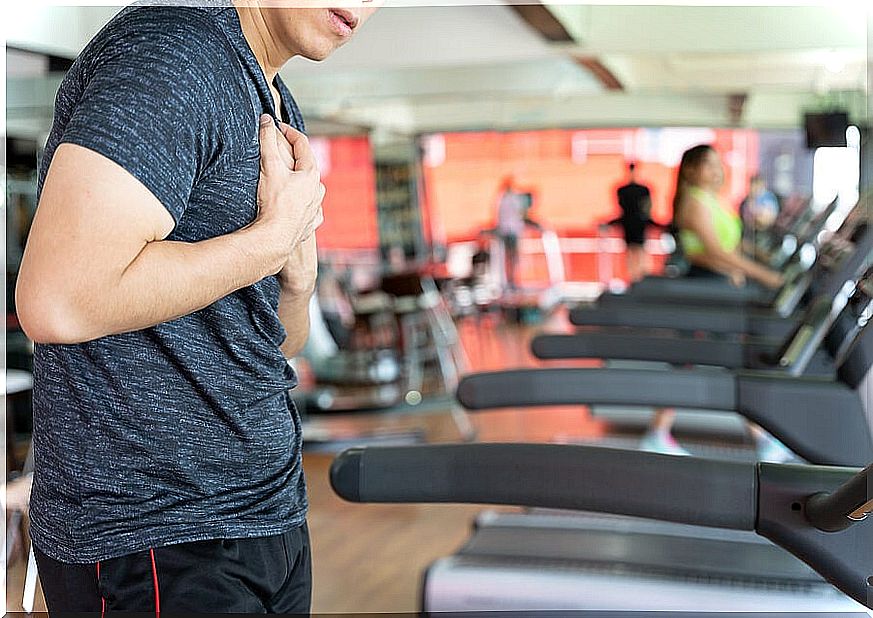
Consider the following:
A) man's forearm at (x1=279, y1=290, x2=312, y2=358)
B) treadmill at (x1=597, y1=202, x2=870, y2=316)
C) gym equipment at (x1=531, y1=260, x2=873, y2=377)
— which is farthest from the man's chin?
treadmill at (x1=597, y1=202, x2=870, y2=316)

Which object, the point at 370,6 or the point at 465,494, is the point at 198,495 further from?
the point at 370,6

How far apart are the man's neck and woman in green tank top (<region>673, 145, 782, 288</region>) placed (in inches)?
138

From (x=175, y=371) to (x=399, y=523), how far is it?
2643 millimetres

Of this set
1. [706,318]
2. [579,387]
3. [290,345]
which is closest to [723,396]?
[579,387]

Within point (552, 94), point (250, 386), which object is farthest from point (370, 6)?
point (552, 94)

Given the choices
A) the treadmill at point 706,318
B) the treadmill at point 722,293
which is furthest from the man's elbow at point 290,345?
the treadmill at point 722,293

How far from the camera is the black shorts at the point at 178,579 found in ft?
3.36

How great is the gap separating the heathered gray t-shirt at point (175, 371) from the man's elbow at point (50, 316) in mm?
115

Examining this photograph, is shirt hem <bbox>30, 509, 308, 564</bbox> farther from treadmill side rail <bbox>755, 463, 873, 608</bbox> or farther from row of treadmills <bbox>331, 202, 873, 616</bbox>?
treadmill side rail <bbox>755, 463, 873, 608</bbox>

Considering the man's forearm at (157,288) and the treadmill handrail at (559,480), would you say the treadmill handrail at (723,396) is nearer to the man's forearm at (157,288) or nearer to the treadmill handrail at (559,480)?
the treadmill handrail at (559,480)

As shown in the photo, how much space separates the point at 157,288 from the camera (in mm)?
849

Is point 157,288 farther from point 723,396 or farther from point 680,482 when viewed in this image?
point 723,396

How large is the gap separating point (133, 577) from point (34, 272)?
1.10 feet

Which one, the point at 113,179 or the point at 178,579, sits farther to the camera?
the point at 178,579
